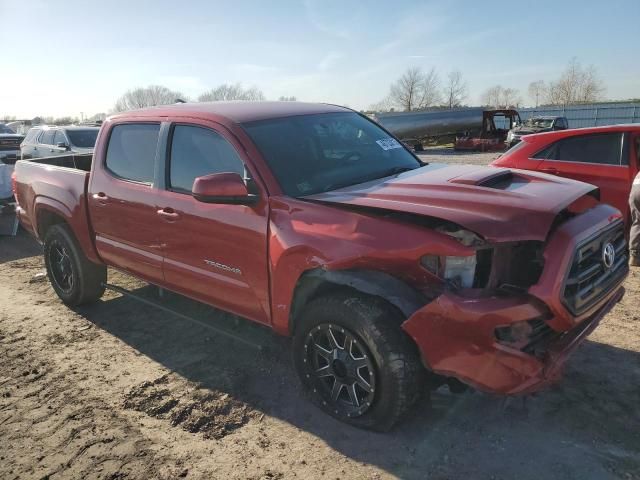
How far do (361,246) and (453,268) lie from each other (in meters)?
0.49

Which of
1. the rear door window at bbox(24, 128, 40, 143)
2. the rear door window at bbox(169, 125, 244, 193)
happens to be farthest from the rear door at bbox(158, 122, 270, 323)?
the rear door window at bbox(24, 128, 40, 143)

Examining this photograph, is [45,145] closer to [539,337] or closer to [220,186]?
[220,186]

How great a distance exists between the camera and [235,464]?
2.86 m

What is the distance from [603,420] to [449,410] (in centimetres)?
88

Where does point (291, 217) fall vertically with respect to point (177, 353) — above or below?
above

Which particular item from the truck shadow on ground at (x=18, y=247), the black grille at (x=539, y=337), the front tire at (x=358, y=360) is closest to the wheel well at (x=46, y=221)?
the truck shadow on ground at (x=18, y=247)

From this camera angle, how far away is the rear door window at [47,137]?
1418 cm

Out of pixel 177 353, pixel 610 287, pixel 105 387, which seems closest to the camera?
pixel 610 287

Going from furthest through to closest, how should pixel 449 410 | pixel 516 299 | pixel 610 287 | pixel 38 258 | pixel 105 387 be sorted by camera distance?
pixel 38 258
pixel 105 387
pixel 449 410
pixel 610 287
pixel 516 299

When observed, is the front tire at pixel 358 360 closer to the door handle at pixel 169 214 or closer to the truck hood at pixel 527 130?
the door handle at pixel 169 214

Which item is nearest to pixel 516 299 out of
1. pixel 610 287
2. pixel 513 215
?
pixel 513 215

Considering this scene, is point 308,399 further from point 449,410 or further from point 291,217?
point 291,217

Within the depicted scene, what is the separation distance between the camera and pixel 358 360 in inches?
118

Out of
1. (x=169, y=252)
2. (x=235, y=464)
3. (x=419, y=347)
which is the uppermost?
(x=169, y=252)
